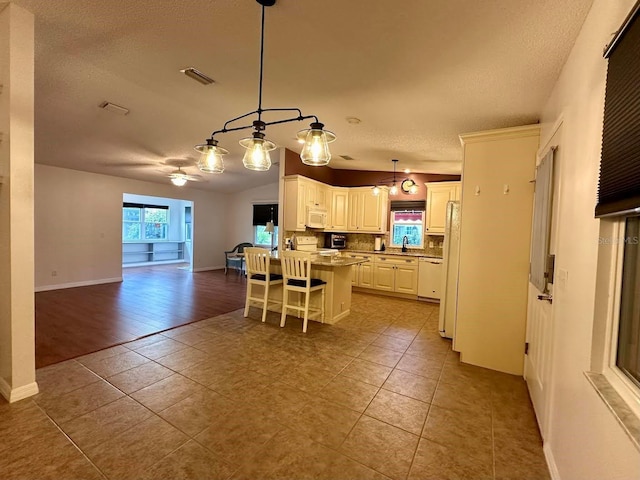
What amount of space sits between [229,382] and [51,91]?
3555 mm

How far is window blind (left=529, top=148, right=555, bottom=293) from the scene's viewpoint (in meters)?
2.02

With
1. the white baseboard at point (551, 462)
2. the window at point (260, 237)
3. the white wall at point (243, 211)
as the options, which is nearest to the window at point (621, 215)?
the white baseboard at point (551, 462)

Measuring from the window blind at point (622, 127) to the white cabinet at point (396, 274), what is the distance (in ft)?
14.4

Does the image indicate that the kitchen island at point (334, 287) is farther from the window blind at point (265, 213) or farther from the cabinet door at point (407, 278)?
the window blind at point (265, 213)

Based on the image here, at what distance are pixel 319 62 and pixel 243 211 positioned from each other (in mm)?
7602

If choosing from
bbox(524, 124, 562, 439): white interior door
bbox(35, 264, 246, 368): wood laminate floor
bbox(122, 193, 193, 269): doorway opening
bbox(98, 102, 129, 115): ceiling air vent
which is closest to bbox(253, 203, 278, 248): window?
bbox(35, 264, 246, 368): wood laminate floor

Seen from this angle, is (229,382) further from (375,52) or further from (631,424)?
(375,52)

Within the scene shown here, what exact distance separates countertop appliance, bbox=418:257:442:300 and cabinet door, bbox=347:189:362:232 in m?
1.61

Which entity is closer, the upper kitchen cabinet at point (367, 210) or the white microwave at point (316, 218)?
the white microwave at point (316, 218)

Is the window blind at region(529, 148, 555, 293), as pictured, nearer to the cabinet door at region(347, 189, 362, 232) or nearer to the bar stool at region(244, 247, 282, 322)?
the bar stool at region(244, 247, 282, 322)

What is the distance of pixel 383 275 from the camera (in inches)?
227

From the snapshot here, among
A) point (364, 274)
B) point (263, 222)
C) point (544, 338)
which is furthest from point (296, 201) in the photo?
point (263, 222)

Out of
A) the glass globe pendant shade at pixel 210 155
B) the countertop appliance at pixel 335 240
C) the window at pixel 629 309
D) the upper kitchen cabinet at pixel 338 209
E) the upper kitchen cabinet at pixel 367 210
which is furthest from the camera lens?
the countertop appliance at pixel 335 240

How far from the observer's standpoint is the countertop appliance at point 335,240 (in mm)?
6414
